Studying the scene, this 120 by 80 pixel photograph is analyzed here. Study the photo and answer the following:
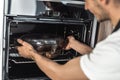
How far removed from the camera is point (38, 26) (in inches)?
65.4

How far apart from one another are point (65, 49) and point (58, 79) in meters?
0.48

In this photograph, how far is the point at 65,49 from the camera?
5.56 ft

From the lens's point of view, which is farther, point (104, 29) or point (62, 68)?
point (104, 29)

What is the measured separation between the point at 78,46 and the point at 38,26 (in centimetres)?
27

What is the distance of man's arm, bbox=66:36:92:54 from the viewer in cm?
158

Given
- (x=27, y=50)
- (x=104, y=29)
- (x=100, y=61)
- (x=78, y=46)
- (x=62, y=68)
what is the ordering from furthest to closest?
1. (x=104, y=29)
2. (x=78, y=46)
3. (x=27, y=50)
4. (x=62, y=68)
5. (x=100, y=61)

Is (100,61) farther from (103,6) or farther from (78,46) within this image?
(78,46)

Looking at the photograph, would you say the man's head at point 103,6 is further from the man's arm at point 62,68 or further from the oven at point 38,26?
the oven at point 38,26

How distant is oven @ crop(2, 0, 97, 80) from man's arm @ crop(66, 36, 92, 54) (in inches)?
2.4

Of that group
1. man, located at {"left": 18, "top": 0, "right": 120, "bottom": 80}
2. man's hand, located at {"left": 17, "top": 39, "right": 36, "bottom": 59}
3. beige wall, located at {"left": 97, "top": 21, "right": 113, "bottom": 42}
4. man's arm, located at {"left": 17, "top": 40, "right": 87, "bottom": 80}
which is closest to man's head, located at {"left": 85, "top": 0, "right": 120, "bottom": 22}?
man, located at {"left": 18, "top": 0, "right": 120, "bottom": 80}

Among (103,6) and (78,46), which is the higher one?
(103,6)

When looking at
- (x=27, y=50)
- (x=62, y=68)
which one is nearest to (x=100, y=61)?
(x=62, y=68)

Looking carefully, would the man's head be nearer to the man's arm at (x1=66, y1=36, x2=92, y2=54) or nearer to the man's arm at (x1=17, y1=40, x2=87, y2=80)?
the man's arm at (x1=17, y1=40, x2=87, y2=80)

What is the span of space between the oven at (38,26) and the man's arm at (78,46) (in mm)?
60
